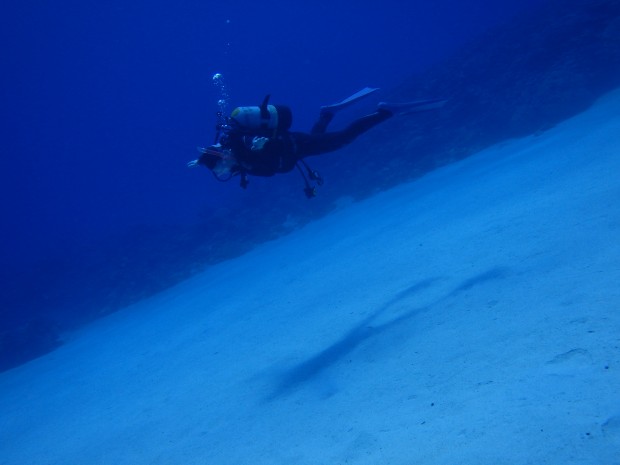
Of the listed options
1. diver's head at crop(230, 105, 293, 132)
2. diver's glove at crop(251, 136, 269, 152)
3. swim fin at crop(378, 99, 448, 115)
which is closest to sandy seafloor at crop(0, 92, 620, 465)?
swim fin at crop(378, 99, 448, 115)

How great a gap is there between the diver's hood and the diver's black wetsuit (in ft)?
0.42

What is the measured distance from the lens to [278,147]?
6.02 m

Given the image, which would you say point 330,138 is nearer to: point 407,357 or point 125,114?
point 407,357

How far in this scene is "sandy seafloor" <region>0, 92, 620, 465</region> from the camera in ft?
A: 9.89

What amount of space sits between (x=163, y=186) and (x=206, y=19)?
2080 inches

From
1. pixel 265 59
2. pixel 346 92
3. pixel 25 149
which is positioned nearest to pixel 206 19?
pixel 265 59

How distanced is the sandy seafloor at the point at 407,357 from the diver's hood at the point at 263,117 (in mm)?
3585

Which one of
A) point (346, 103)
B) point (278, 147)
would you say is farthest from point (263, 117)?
point (346, 103)

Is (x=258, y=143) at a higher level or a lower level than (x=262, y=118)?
lower

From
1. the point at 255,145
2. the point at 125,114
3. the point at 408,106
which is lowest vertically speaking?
the point at 255,145

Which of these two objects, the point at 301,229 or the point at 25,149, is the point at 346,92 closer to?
the point at 301,229

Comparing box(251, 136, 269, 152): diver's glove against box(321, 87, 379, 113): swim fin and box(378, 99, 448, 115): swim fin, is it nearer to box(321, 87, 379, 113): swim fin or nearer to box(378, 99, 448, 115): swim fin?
box(321, 87, 379, 113): swim fin

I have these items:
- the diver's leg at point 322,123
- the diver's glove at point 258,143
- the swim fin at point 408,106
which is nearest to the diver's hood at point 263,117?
the diver's glove at point 258,143

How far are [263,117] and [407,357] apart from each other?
4167 millimetres
